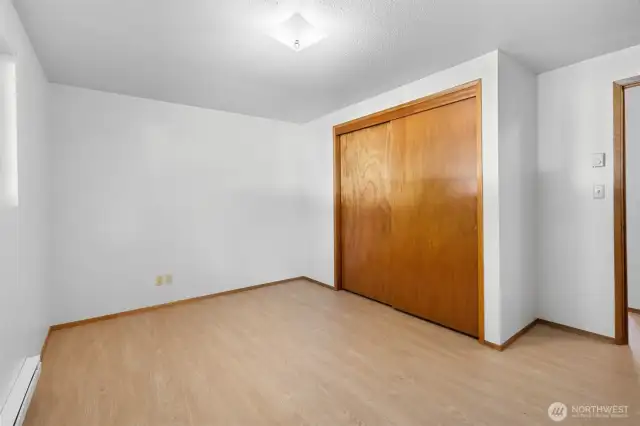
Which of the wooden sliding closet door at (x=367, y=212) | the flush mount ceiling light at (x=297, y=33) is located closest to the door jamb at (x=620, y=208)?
the wooden sliding closet door at (x=367, y=212)

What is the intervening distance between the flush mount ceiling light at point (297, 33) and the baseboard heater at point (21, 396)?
8.35 ft

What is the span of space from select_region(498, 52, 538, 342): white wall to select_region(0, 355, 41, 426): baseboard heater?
305 centimetres

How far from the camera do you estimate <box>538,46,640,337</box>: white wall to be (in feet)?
8.32

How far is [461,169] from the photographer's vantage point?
8.89 feet

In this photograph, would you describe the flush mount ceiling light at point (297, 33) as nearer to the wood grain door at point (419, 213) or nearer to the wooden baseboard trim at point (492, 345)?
the wood grain door at point (419, 213)

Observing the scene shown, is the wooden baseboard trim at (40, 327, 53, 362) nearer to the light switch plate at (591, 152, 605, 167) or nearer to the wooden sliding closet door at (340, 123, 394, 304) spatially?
the wooden sliding closet door at (340, 123, 394, 304)

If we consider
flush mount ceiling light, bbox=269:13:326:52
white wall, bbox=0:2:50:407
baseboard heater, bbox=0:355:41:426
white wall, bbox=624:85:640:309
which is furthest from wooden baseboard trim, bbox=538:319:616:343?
white wall, bbox=0:2:50:407

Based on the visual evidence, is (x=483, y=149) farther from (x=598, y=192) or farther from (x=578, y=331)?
(x=578, y=331)

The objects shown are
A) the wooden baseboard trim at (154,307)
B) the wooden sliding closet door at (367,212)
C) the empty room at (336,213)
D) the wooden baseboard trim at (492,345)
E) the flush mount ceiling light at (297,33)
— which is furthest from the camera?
the wooden sliding closet door at (367,212)

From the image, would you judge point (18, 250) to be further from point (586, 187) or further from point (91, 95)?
point (586, 187)

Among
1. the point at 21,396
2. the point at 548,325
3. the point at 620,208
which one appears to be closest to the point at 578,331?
the point at 548,325

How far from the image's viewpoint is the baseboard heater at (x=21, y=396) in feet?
4.98

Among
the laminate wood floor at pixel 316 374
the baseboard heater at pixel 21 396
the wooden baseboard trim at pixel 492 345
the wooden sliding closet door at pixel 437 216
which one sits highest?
the wooden sliding closet door at pixel 437 216

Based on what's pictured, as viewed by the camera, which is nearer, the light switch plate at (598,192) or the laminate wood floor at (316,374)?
the laminate wood floor at (316,374)
